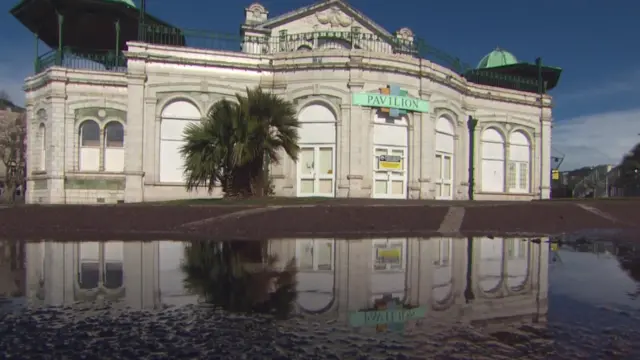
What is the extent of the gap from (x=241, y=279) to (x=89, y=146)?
24611 millimetres

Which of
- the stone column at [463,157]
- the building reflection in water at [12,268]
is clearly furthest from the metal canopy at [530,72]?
the building reflection in water at [12,268]

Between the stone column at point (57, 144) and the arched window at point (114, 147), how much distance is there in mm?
2177

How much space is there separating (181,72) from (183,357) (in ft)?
84.1

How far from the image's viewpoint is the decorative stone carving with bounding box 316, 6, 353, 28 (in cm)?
3238

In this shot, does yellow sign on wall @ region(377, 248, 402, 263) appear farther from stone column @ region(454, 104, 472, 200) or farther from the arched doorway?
stone column @ region(454, 104, 472, 200)

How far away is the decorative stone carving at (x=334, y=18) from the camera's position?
106ft

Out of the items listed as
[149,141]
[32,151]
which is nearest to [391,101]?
[149,141]

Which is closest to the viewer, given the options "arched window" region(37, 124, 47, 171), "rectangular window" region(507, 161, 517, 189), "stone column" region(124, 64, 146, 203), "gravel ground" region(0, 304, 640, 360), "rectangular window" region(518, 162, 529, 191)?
"gravel ground" region(0, 304, 640, 360)

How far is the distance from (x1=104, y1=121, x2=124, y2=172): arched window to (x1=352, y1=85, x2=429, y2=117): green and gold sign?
14501 mm

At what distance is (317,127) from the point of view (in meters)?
27.8

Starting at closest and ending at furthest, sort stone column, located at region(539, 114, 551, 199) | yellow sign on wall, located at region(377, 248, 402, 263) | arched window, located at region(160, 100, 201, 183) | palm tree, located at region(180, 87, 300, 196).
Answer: yellow sign on wall, located at region(377, 248, 402, 263) → palm tree, located at region(180, 87, 300, 196) → arched window, located at region(160, 100, 201, 183) → stone column, located at region(539, 114, 551, 199)

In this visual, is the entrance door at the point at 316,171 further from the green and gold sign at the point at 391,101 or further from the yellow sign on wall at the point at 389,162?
the green and gold sign at the point at 391,101

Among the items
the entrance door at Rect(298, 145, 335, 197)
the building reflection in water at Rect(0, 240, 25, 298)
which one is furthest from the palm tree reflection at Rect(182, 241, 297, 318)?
the entrance door at Rect(298, 145, 335, 197)

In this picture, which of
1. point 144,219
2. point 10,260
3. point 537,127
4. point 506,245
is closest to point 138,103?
point 144,219
